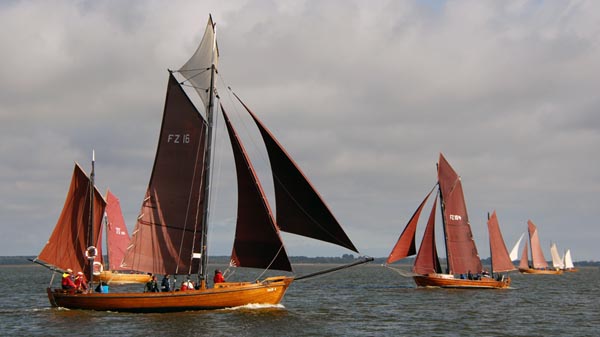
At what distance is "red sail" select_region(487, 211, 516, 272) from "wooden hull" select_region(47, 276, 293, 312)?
4212 cm

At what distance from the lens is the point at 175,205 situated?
132 feet

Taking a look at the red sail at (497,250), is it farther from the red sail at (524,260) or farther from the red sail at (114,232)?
the red sail at (524,260)

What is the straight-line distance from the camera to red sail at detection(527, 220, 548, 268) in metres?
142

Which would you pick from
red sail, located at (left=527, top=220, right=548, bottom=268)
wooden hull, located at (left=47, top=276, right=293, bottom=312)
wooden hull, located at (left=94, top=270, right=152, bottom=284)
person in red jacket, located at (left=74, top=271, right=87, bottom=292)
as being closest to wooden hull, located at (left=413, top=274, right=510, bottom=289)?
wooden hull, located at (left=94, top=270, right=152, bottom=284)

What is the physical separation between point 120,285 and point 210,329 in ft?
164

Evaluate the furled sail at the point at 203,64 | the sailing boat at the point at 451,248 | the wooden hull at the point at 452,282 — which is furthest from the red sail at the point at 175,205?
the wooden hull at the point at 452,282

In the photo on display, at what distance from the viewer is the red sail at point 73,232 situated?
4719cm

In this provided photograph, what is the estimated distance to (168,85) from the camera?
134ft

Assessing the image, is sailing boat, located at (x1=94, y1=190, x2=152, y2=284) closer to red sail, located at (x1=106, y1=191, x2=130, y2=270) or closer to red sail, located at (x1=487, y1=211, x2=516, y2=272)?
red sail, located at (x1=106, y1=191, x2=130, y2=270)

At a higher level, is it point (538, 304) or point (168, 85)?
point (168, 85)

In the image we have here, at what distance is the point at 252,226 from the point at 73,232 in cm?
1484

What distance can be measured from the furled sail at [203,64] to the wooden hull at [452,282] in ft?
118

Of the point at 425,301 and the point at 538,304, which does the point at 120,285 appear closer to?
the point at 425,301

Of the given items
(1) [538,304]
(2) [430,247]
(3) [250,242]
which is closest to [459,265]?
(2) [430,247]
